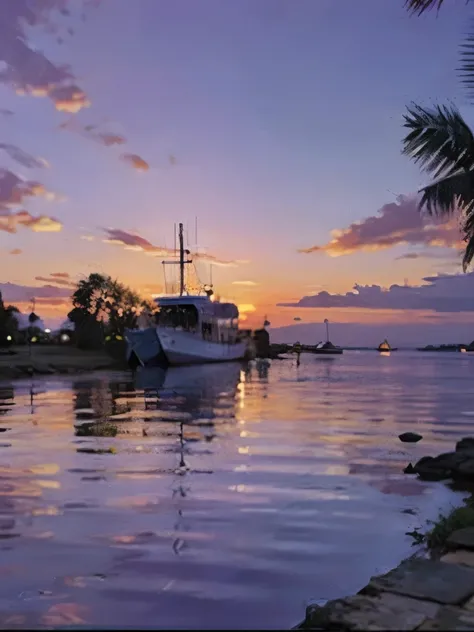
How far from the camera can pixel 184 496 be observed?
36.8 ft

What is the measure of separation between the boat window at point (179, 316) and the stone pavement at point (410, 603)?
78233 mm

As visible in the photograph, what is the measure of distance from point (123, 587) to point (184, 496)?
14.0ft

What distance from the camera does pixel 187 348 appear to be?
8375 centimetres

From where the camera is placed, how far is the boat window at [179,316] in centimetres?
8450

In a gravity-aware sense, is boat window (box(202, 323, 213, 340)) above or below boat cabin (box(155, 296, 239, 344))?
below

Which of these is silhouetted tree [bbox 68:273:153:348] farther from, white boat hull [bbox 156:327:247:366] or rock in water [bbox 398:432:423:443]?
rock in water [bbox 398:432:423:443]

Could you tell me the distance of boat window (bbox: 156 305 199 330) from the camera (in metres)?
84.5

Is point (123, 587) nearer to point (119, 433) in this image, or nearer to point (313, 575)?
point (313, 575)

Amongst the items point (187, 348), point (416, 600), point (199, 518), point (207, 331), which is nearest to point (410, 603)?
point (416, 600)

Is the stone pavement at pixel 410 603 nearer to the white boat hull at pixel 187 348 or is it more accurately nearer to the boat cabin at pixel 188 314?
the white boat hull at pixel 187 348

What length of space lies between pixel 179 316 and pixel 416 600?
80822mm

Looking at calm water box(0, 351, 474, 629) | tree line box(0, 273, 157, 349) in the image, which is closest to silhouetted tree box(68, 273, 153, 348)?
tree line box(0, 273, 157, 349)

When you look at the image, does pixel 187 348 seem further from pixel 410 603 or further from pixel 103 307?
Result: pixel 410 603

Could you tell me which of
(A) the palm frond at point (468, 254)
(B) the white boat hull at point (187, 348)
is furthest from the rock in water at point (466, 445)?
(B) the white boat hull at point (187, 348)
